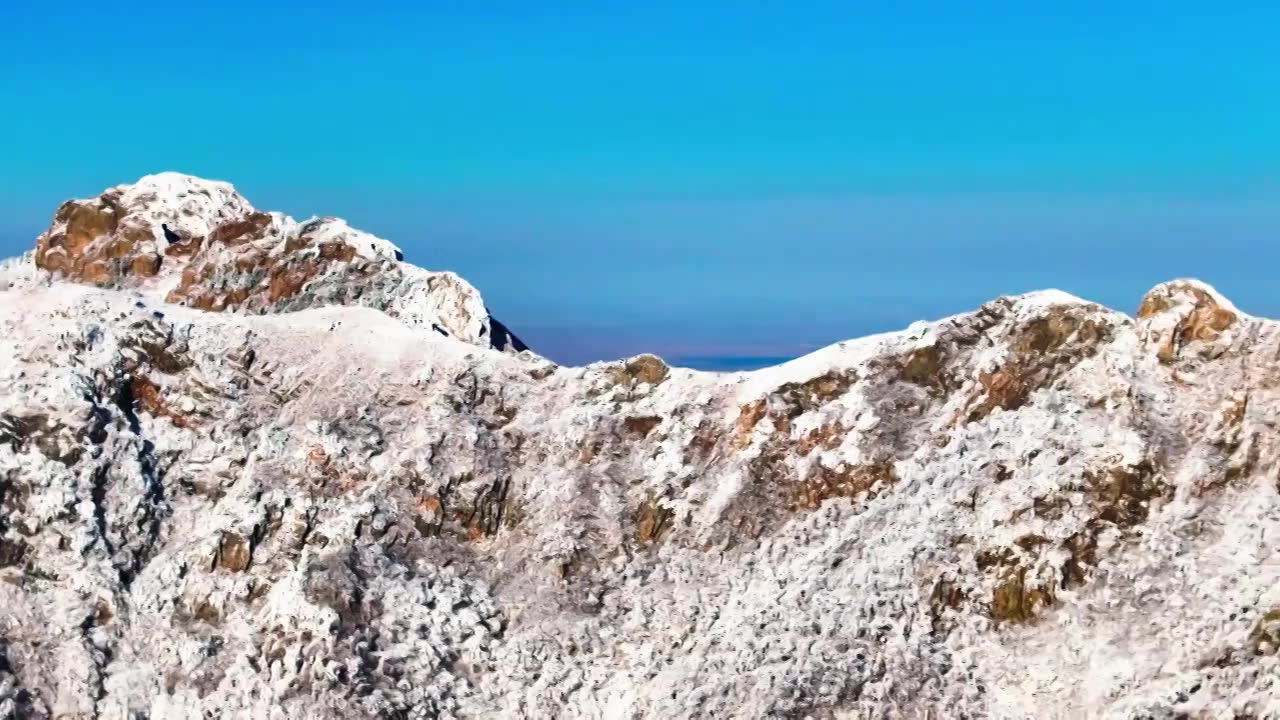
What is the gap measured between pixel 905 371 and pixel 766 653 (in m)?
12.7

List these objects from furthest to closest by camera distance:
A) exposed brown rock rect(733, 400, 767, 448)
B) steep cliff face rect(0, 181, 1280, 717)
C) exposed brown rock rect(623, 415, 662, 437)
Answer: exposed brown rock rect(623, 415, 662, 437)
exposed brown rock rect(733, 400, 767, 448)
steep cliff face rect(0, 181, 1280, 717)

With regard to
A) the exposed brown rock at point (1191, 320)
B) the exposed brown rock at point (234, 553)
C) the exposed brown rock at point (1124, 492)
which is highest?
the exposed brown rock at point (1191, 320)

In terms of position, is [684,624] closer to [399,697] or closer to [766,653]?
[766,653]

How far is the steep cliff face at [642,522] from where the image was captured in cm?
4294

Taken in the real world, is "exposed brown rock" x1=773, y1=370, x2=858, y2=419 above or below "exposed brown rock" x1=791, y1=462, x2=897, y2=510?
above

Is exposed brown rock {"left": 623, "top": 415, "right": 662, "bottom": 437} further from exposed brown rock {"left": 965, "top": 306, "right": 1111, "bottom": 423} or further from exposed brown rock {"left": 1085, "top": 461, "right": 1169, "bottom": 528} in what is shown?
exposed brown rock {"left": 1085, "top": 461, "right": 1169, "bottom": 528}

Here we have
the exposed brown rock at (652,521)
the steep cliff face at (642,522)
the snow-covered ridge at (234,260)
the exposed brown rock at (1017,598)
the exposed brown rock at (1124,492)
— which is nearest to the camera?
the steep cliff face at (642,522)

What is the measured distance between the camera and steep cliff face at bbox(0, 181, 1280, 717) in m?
42.9

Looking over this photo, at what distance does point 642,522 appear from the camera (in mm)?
50406

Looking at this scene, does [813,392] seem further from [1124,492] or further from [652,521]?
[1124,492]

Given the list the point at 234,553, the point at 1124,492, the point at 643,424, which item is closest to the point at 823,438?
the point at 643,424

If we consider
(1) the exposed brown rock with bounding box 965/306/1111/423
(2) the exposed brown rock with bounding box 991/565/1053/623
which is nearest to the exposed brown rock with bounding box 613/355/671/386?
(1) the exposed brown rock with bounding box 965/306/1111/423

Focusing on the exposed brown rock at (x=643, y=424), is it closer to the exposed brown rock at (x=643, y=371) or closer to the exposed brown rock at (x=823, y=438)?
the exposed brown rock at (x=643, y=371)

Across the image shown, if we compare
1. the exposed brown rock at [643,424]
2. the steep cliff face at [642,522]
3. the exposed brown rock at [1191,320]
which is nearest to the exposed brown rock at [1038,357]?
the steep cliff face at [642,522]
